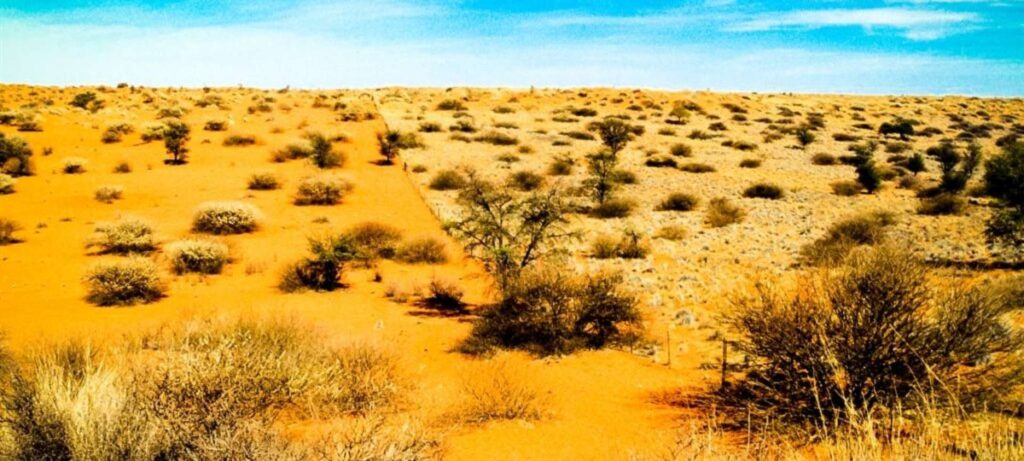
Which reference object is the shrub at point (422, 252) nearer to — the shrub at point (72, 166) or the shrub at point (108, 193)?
the shrub at point (108, 193)

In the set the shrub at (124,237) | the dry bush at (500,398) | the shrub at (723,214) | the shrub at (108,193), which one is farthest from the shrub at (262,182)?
the dry bush at (500,398)

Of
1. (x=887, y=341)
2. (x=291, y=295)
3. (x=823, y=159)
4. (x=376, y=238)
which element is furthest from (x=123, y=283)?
(x=823, y=159)

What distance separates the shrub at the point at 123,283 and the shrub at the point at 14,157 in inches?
711

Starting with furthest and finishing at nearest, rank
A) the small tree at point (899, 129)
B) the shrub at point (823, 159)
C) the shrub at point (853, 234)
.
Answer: the small tree at point (899, 129) → the shrub at point (823, 159) → the shrub at point (853, 234)

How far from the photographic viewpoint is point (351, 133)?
39.2 metres

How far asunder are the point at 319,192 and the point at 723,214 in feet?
53.8

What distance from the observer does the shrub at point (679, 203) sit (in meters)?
21.8

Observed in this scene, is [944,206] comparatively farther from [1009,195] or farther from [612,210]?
[612,210]

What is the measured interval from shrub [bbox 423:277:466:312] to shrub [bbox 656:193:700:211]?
10.9 m

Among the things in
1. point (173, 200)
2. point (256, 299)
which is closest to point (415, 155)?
point (173, 200)

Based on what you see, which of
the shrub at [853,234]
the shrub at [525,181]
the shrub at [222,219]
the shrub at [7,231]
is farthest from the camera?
the shrub at [525,181]

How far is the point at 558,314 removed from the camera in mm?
10867

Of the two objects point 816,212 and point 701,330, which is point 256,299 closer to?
point 701,330

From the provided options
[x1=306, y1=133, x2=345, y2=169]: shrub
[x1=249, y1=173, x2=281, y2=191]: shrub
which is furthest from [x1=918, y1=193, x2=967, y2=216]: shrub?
[x1=249, y1=173, x2=281, y2=191]: shrub
